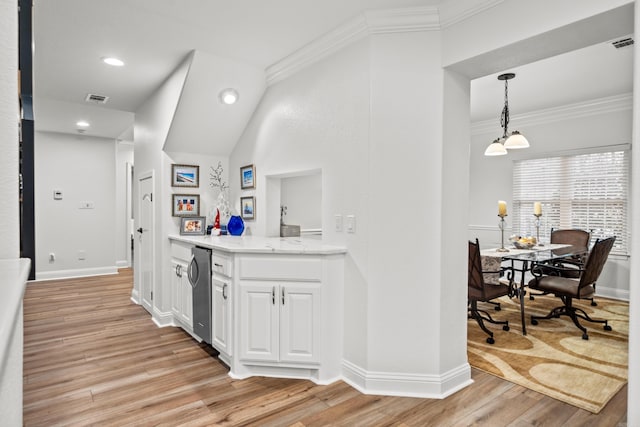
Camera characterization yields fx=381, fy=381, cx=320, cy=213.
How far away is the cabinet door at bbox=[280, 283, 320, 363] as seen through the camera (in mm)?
2623

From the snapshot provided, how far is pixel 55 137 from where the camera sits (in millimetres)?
6312

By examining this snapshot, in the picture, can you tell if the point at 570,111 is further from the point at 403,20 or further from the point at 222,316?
the point at 222,316

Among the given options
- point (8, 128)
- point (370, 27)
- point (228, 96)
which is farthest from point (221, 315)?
point (8, 128)

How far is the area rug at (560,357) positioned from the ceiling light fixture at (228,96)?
Result: 9.91ft

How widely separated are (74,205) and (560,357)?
713cm

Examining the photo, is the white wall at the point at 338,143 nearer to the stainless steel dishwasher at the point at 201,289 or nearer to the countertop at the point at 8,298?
the stainless steel dishwasher at the point at 201,289

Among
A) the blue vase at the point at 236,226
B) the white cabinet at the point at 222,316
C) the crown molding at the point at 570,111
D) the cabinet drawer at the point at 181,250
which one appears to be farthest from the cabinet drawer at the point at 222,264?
the crown molding at the point at 570,111

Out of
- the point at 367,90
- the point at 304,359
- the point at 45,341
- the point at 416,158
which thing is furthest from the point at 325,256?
the point at 45,341

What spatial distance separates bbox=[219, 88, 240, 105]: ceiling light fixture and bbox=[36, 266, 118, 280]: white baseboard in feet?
15.5

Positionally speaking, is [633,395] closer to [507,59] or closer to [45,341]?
[507,59]

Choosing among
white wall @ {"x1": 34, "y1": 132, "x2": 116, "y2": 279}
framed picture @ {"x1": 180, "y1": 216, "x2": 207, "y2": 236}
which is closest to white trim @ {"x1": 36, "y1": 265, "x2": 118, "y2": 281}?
white wall @ {"x1": 34, "y1": 132, "x2": 116, "y2": 279}

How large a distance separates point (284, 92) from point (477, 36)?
1697 millimetres

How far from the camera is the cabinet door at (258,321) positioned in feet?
8.74

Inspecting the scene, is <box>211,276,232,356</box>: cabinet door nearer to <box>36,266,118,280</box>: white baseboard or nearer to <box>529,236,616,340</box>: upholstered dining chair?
<box>529,236,616,340</box>: upholstered dining chair
